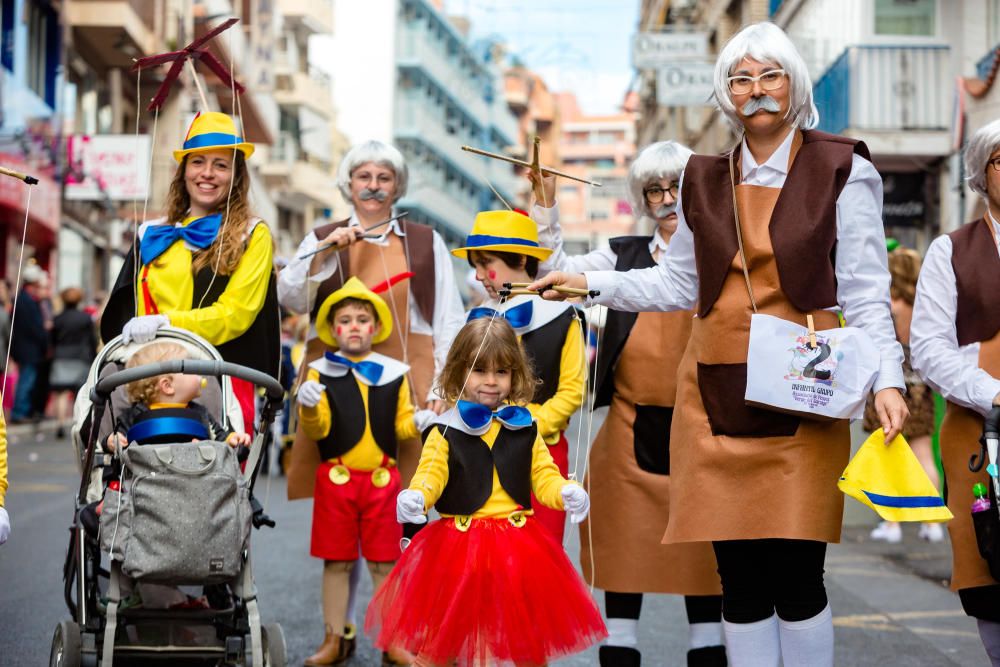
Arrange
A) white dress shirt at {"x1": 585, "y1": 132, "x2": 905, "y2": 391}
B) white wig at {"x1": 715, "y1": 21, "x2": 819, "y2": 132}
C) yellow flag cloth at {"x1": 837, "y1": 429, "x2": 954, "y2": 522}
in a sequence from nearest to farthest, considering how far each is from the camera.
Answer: yellow flag cloth at {"x1": 837, "y1": 429, "x2": 954, "y2": 522} < white dress shirt at {"x1": 585, "y1": 132, "x2": 905, "y2": 391} < white wig at {"x1": 715, "y1": 21, "x2": 819, "y2": 132}

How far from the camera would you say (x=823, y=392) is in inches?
155

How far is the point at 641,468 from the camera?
17.4 ft

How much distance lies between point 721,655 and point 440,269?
217cm

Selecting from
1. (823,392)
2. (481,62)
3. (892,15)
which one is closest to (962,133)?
(892,15)

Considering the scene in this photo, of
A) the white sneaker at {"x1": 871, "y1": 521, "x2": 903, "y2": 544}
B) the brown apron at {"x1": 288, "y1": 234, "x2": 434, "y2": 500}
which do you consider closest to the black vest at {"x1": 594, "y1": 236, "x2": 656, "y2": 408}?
the brown apron at {"x1": 288, "y1": 234, "x2": 434, "y2": 500}

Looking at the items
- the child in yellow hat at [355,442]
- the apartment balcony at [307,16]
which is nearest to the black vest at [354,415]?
the child in yellow hat at [355,442]

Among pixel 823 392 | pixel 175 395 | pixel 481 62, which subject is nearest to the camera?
pixel 823 392

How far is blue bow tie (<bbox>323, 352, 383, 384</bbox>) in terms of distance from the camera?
6.11 m

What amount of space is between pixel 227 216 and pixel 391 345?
1.03 metres

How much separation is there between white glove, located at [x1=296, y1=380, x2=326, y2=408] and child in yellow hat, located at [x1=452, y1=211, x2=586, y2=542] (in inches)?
27.7

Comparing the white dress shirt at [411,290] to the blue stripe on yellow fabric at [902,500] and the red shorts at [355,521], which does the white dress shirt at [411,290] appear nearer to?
the red shorts at [355,521]

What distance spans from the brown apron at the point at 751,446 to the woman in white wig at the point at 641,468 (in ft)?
3.35

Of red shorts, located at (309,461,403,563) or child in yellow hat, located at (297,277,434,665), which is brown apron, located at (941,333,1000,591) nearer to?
child in yellow hat, located at (297,277,434,665)

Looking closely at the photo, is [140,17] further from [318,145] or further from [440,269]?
[440,269]
